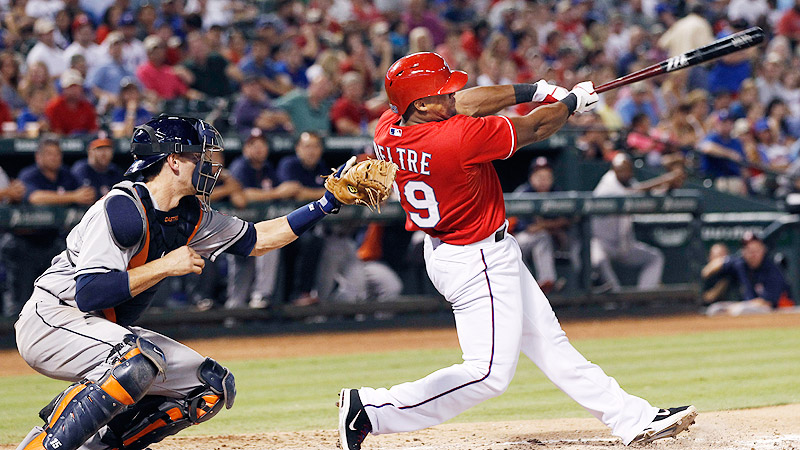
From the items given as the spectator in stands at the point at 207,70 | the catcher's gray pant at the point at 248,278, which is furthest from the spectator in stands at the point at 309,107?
the catcher's gray pant at the point at 248,278

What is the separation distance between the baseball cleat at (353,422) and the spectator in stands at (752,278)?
270 inches

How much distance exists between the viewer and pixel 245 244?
416 cm

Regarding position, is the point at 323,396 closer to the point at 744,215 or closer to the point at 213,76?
the point at 213,76

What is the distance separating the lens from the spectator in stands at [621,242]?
993 centimetres

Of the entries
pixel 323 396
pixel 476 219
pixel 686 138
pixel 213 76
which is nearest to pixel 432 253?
pixel 476 219

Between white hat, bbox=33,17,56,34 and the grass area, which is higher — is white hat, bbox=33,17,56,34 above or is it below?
above

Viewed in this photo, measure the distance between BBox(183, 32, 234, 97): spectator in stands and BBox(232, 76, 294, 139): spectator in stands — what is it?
0.93m

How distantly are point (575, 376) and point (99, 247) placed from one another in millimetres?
1976

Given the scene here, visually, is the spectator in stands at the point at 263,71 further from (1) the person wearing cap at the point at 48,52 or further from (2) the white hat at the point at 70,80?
(2) the white hat at the point at 70,80

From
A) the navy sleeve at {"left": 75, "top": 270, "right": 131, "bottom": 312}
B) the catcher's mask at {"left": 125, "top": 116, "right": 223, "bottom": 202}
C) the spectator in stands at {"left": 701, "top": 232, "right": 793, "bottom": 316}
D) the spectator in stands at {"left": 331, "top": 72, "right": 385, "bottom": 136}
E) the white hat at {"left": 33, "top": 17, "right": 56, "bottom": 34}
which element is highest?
the white hat at {"left": 33, "top": 17, "right": 56, "bottom": 34}

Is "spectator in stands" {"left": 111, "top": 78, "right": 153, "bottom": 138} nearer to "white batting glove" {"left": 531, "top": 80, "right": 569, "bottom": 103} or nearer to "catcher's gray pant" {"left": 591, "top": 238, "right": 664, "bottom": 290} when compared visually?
"catcher's gray pant" {"left": 591, "top": 238, "right": 664, "bottom": 290}

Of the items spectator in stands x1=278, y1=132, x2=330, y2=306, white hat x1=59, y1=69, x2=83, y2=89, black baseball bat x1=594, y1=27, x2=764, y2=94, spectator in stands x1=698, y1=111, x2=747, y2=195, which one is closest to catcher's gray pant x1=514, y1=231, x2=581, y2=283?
spectator in stands x1=278, y1=132, x2=330, y2=306

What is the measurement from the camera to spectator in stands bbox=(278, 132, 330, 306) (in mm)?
9109

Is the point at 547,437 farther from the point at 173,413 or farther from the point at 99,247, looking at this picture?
the point at 99,247
